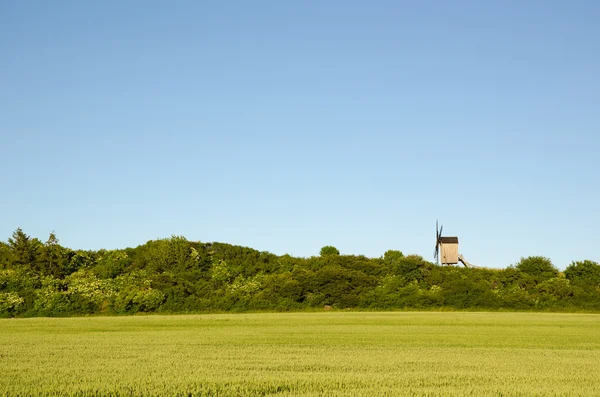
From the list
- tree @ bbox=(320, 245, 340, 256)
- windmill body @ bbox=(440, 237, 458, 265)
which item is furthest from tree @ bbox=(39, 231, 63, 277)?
windmill body @ bbox=(440, 237, 458, 265)

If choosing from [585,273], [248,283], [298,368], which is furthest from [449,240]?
[298,368]

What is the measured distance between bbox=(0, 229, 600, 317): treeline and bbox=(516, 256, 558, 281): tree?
4.0 inches

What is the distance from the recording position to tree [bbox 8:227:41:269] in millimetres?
63188

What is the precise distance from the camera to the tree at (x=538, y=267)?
67.3 m

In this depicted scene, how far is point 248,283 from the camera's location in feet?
202

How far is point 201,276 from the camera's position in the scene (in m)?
64.6

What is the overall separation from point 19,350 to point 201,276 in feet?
152

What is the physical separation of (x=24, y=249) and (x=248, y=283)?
22111 mm

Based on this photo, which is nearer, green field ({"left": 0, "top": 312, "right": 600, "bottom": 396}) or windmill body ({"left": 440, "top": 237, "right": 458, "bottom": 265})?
green field ({"left": 0, "top": 312, "right": 600, "bottom": 396})

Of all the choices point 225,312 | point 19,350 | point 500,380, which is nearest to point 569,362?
point 500,380

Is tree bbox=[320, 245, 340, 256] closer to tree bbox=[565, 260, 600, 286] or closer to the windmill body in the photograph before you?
the windmill body

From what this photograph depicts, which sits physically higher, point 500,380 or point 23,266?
point 23,266

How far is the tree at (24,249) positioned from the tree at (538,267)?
48.5 meters

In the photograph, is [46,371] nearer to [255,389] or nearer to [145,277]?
[255,389]
